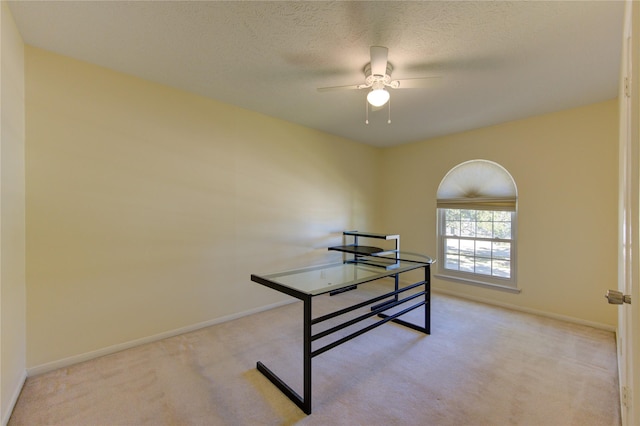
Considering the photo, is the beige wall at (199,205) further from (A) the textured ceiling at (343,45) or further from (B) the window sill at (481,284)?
(A) the textured ceiling at (343,45)

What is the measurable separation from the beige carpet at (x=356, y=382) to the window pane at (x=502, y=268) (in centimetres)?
91

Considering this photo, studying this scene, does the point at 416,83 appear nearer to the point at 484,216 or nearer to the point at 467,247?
the point at 484,216

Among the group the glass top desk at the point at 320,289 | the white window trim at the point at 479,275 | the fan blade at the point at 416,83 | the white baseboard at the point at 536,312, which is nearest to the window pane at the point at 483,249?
the white window trim at the point at 479,275

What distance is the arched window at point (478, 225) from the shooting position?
3736 mm

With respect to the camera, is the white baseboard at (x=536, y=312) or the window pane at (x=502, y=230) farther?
the window pane at (x=502, y=230)

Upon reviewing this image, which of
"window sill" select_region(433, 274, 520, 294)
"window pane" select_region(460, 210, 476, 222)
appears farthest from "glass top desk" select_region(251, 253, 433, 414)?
"window pane" select_region(460, 210, 476, 222)

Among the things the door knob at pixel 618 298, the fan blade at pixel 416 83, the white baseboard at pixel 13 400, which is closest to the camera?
the door knob at pixel 618 298

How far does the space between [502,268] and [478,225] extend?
0.67 m

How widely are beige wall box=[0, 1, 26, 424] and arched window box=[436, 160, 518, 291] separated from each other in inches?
→ 185

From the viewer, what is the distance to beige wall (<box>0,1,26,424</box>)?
165 cm

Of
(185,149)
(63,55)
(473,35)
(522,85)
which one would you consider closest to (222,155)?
(185,149)

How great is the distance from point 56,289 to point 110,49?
6.47 feet

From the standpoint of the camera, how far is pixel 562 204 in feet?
10.7

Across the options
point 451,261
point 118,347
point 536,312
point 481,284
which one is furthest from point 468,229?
point 118,347
